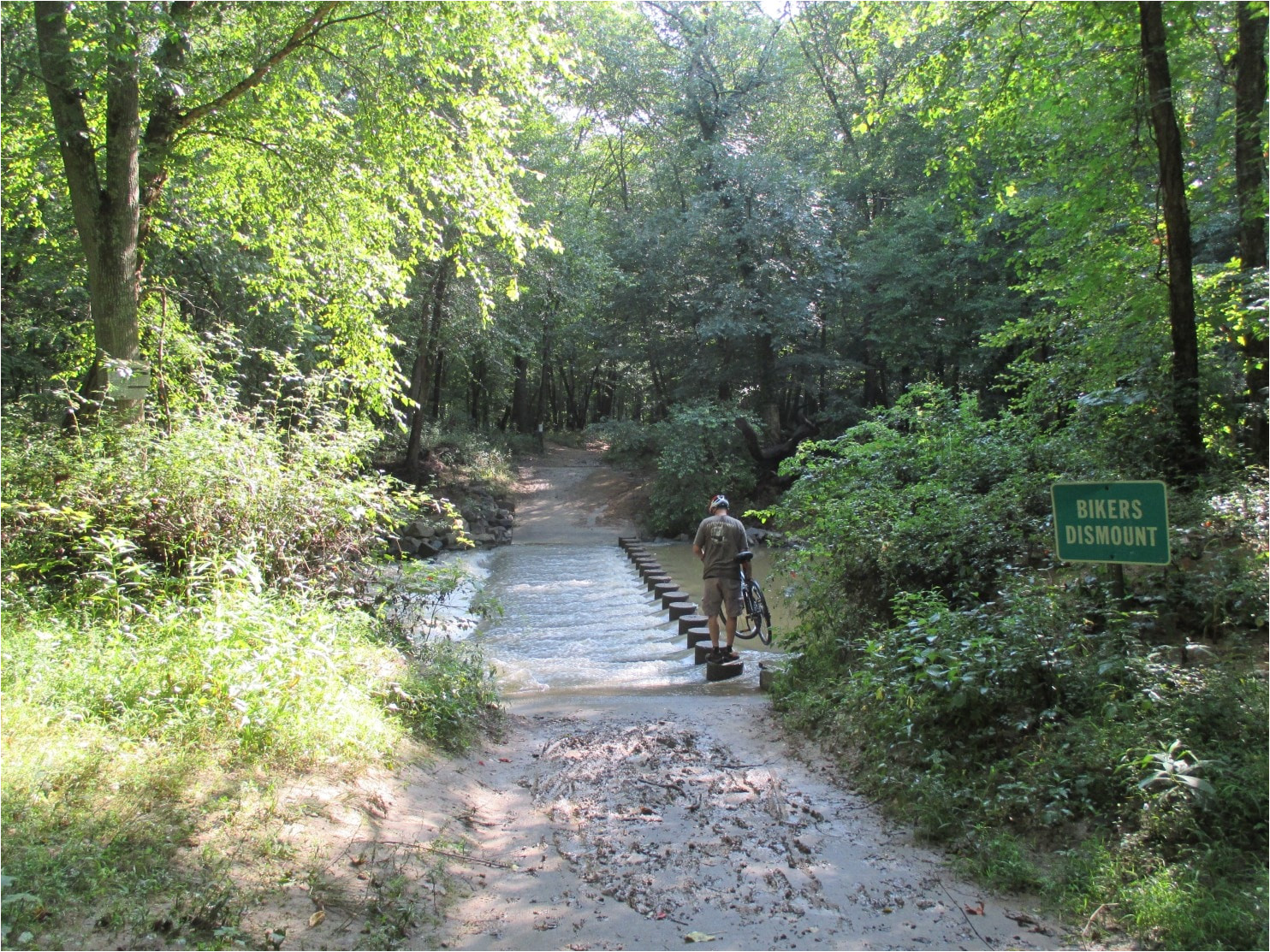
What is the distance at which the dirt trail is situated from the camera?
134 inches

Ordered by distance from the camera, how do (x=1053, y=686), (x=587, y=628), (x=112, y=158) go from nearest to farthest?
(x=1053, y=686) < (x=112, y=158) < (x=587, y=628)

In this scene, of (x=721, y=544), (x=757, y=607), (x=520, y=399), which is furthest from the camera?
(x=520, y=399)

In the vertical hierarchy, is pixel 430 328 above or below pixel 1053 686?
above

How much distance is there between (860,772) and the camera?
5344mm

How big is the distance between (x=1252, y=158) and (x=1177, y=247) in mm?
1244

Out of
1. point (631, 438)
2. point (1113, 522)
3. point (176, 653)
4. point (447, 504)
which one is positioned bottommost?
point (176, 653)

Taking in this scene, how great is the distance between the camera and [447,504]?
8055 millimetres

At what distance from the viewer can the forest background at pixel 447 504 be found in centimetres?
373

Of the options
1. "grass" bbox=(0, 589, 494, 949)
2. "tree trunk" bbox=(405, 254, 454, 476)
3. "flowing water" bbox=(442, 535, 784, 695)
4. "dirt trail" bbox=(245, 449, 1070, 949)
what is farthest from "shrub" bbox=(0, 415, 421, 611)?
"tree trunk" bbox=(405, 254, 454, 476)

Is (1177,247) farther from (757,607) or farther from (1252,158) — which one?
(757,607)

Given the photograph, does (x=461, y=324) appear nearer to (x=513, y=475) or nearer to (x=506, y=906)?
(x=513, y=475)

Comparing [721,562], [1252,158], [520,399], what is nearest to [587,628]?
[721,562]

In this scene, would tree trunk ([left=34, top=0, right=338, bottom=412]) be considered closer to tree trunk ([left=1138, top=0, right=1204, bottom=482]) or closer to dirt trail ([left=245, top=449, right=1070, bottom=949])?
dirt trail ([left=245, top=449, right=1070, bottom=949])

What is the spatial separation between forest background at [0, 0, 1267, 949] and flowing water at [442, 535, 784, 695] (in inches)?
86.2
